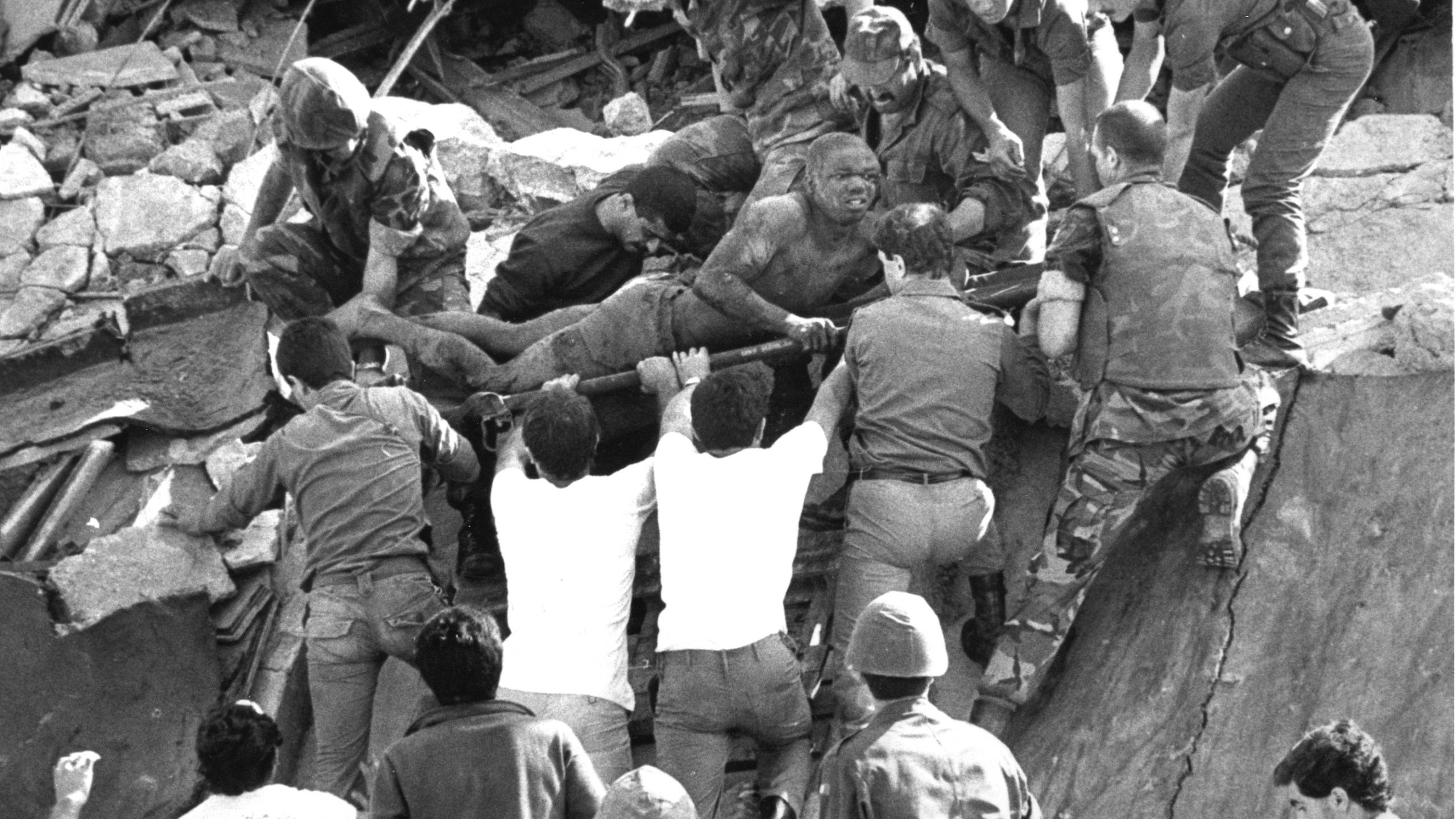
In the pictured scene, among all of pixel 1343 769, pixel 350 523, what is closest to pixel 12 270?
pixel 350 523

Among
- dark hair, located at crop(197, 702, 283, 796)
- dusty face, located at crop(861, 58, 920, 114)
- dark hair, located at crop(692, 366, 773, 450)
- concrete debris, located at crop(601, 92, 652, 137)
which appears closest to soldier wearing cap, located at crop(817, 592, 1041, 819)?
dark hair, located at crop(692, 366, 773, 450)

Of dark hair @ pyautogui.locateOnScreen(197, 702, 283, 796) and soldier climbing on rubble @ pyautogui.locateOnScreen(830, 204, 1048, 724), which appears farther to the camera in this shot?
soldier climbing on rubble @ pyautogui.locateOnScreen(830, 204, 1048, 724)

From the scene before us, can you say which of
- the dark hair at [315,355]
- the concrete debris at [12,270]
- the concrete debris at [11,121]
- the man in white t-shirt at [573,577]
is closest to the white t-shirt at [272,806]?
the man in white t-shirt at [573,577]

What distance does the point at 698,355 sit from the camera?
837 cm

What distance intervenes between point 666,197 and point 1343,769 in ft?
13.8

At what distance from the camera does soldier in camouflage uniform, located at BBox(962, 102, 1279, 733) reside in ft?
Answer: 25.5

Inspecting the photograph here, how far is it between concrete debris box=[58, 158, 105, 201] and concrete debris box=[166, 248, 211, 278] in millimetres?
799

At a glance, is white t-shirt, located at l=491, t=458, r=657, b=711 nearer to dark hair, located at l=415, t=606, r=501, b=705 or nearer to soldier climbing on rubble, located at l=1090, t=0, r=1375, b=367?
dark hair, located at l=415, t=606, r=501, b=705

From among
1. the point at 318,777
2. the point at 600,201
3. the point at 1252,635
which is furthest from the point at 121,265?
the point at 1252,635

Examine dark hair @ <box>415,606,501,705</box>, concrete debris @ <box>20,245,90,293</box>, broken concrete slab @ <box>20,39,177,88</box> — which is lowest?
concrete debris @ <box>20,245,90,293</box>

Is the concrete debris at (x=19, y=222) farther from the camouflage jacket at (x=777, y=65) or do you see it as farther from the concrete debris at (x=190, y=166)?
the camouflage jacket at (x=777, y=65)

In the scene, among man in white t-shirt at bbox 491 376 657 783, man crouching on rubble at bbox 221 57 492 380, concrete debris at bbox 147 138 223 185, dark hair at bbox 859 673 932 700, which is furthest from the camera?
concrete debris at bbox 147 138 223 185

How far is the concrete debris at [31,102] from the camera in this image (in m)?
13.3

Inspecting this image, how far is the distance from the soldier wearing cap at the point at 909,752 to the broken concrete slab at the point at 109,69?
27.4 ft
